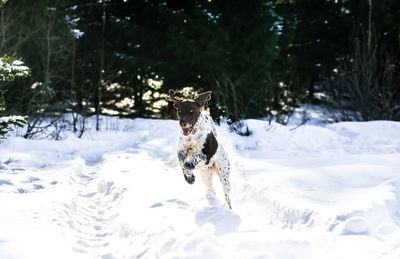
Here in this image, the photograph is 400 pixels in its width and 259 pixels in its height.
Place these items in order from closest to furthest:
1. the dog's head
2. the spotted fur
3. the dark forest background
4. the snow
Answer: the snow, the dog's head, the spotted fur, the dark forest background

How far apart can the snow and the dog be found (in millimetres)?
478

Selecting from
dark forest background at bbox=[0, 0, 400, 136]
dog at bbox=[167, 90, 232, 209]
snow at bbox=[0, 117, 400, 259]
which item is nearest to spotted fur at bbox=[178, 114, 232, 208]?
dog at bbox=[167, 90, 232, 209]

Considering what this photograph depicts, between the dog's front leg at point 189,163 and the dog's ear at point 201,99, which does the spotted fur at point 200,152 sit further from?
the dog's ear at point 201,99

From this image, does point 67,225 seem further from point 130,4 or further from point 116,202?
point 130,4

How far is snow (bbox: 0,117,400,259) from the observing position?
12.2 ft

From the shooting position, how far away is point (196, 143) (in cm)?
520

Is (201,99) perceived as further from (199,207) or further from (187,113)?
(199,207)

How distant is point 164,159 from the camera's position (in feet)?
33.3

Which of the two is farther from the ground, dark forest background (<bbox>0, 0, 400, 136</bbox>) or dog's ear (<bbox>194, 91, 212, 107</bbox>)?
dark forest background (<bbox>0, 0, 400, 136</bbox>)

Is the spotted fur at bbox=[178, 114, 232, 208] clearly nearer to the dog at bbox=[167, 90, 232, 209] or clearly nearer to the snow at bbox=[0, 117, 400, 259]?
the dog at bbox=[167, 90, 232, 209]

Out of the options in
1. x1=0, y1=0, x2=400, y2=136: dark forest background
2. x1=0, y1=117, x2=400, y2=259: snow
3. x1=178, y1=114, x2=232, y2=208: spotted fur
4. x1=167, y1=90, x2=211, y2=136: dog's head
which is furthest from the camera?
x1=0, y1=0, x2=400, y2=136: dark forest background

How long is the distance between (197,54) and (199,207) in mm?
14612

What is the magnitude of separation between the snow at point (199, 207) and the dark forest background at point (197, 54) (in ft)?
20.5

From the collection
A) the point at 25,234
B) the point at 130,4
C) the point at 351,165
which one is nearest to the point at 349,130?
the point at 351,165
